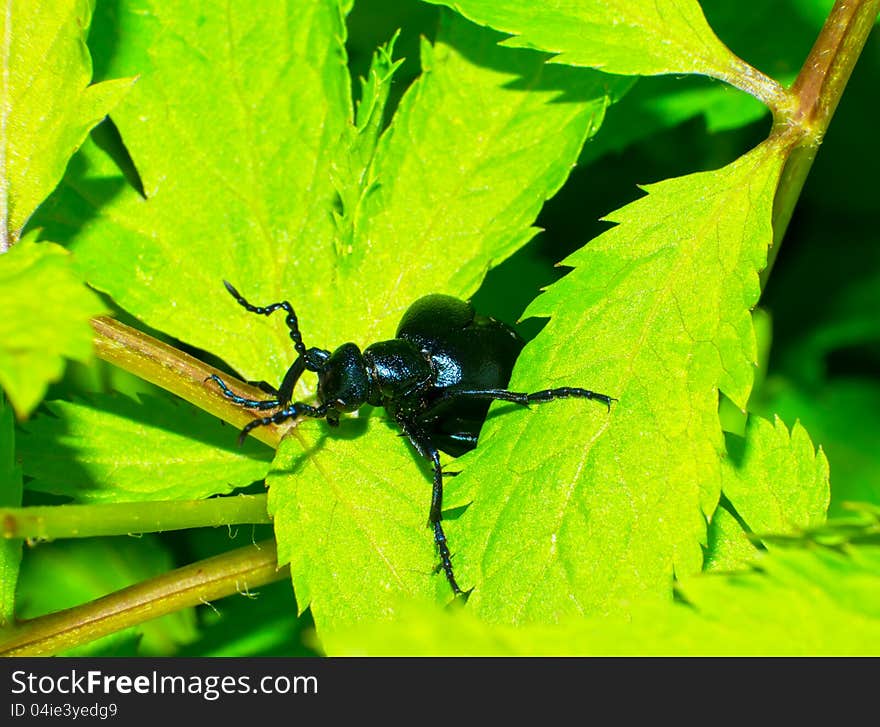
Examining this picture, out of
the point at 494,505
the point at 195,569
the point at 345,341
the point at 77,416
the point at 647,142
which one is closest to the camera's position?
the point at 494,505

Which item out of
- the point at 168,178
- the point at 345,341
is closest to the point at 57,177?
the point at 168,178

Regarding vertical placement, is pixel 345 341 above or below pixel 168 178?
below

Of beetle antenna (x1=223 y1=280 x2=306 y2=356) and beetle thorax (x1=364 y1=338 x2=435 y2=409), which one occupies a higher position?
beetle antenna (x1=223 y1=280 x2=306 y2=356)

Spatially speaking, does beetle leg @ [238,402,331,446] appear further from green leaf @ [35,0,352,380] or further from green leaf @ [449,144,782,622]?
green leaf @ [449,144,782,622]

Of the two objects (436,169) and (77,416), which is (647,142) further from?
(77,416)

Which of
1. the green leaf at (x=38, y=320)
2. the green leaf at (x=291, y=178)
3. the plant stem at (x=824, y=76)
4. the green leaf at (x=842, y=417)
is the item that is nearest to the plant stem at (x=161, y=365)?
the green leaf at (x=291, y=178)

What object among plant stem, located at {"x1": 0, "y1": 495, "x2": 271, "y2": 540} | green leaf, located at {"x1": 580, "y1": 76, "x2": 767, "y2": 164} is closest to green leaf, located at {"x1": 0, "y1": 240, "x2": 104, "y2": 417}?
plant stem, located at {"x1": 0, "y1": 495, "x2": 271, "y2": 540}

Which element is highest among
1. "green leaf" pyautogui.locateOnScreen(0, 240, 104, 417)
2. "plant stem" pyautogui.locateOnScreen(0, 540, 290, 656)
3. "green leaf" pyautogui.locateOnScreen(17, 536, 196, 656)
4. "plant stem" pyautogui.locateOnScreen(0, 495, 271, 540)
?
"green leaf" pyautogui.locateOnScreen(0, 240, 104, 417)

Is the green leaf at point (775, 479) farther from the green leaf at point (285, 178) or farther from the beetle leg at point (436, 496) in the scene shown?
the green leaf at point (285, 178)
